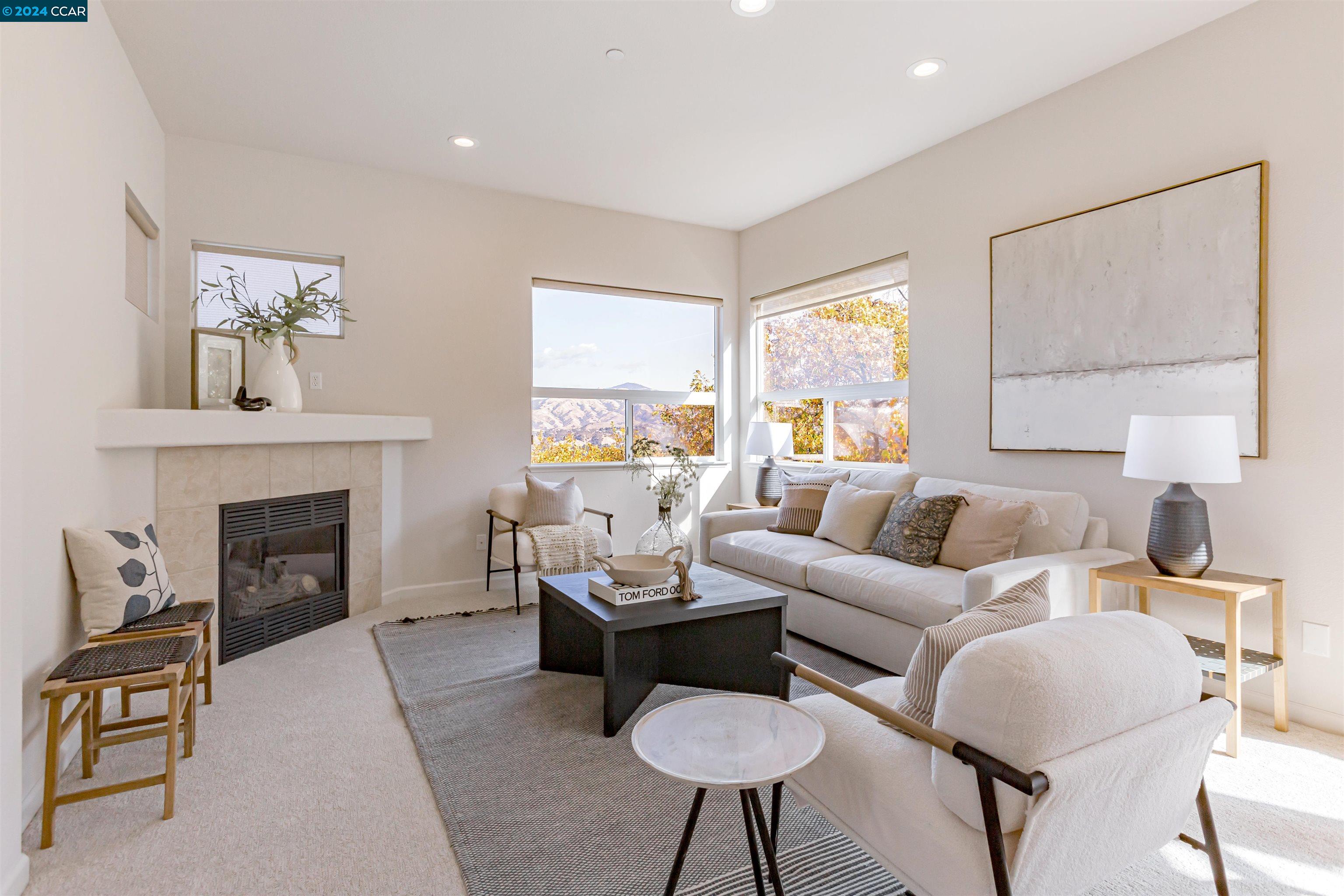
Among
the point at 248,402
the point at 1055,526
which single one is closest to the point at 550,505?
the point at 248,402

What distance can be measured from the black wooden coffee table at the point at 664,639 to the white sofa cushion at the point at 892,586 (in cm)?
48

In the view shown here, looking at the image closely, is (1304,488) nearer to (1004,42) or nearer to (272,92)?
(1004,42)

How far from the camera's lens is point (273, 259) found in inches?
162

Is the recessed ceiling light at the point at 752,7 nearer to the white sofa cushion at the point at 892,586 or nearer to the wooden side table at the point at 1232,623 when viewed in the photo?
the white sofa cushion at the point at 892,586

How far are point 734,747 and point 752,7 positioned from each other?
272 cm

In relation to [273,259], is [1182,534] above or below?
below

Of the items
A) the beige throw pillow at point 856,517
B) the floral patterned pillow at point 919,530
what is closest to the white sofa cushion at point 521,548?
the beige throw pillow at point 856,517

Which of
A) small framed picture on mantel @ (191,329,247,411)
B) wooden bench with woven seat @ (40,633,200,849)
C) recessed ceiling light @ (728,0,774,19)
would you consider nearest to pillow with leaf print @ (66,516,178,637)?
wooden bench with woven seat @ (40,633,200,849)

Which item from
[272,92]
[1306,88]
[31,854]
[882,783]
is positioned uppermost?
[272,92]

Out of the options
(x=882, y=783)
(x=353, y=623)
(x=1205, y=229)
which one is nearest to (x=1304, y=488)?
(x=1205, y=229)

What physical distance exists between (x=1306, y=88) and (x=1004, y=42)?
111 cm

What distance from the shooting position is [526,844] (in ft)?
5.92

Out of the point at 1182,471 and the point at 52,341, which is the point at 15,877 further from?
the point at 1182,471

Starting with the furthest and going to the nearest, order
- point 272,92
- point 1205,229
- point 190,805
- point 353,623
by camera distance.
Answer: point 353,623 < point 272,92 < point 1205,229 < point 190,805
